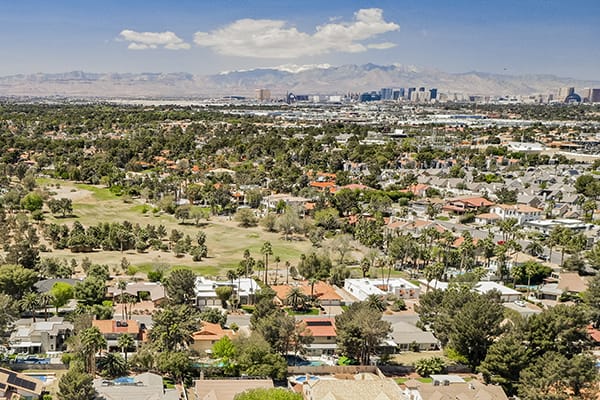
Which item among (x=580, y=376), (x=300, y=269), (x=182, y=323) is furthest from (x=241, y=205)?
(x=580, y=376)

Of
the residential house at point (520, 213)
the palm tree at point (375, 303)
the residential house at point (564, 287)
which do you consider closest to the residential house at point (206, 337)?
the palm tree at point (375, 303)

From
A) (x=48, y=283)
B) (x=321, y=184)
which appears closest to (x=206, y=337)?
(x=48, y=283)

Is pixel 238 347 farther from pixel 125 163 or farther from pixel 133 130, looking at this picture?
pixel 133 130

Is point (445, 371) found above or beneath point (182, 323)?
beneath

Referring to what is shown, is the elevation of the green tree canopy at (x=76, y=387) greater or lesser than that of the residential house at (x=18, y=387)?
greater

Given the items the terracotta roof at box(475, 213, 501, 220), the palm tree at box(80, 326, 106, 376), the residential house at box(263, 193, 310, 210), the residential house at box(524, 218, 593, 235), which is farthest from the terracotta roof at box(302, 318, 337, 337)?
the terracotta roof at box(475, 213, 501, 220)

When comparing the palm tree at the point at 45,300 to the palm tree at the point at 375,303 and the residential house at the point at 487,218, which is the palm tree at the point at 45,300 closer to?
the palm tree at the point at 375,303
